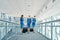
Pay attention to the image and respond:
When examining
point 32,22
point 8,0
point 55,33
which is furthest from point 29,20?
point 55,33

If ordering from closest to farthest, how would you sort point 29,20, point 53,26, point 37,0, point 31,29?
1. point 53,26
2. point 37,0
3. point 29,20
4. point 31,29

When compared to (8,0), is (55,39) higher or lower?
lower

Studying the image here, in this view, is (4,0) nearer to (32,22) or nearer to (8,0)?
(8,0)

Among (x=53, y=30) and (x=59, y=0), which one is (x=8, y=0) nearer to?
(x=59, y=0)

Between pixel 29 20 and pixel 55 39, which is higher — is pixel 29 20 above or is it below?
above

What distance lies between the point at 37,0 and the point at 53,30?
13.8 feet

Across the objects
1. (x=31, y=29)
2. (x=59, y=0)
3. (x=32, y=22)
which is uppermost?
(x=59, y=0)

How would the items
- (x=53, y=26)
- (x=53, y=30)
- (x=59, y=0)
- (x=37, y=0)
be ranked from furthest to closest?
(x=37, y=0) → (x=59, y=0) → (x=53, y=30) → (x=53, y=26)

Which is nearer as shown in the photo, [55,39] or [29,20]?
[55,39]

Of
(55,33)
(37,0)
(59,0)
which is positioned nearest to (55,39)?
(55,33)

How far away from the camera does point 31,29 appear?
10.1 meters

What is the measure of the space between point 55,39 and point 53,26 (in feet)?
1.77

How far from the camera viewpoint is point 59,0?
20.8 feet

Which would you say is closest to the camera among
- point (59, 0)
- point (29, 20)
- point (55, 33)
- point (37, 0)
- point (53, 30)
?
point (53, 30)
